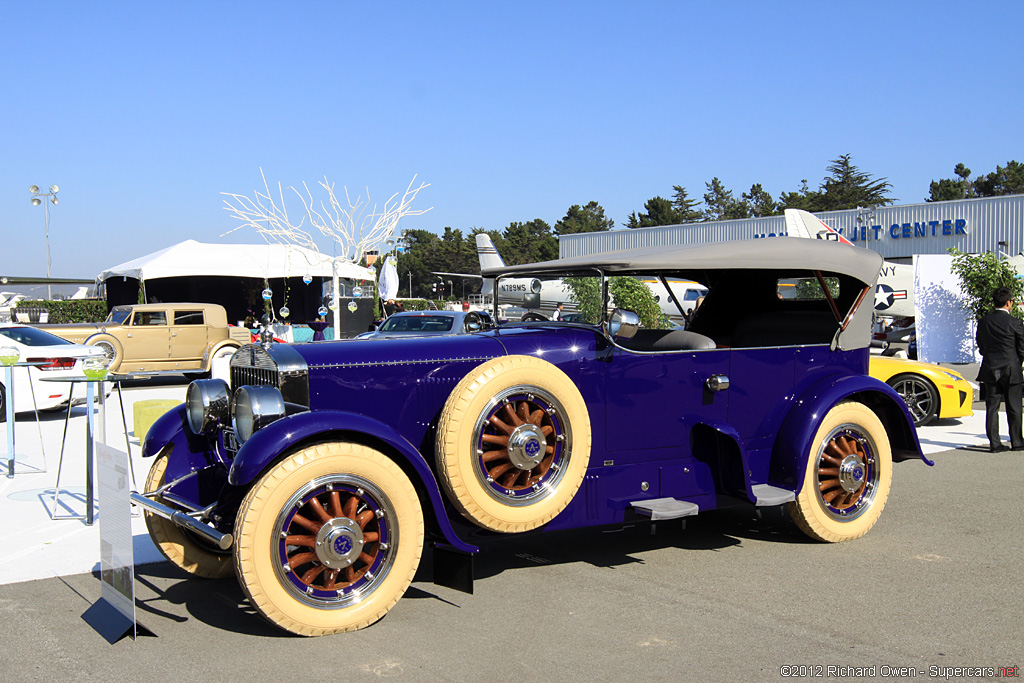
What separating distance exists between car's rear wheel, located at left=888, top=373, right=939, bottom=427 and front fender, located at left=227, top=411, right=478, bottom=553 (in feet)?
26.5

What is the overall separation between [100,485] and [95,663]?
0.95 meters

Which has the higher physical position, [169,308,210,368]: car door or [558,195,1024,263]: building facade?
[558,195,1024,263]: building facade

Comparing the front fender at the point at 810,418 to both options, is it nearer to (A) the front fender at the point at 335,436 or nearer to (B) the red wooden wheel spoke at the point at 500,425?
(B) the red wooden wheel spoke at the point at 500,425

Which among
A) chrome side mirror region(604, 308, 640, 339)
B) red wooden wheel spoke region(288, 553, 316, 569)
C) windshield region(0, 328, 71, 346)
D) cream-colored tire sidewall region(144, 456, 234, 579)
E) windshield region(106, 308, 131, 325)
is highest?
windshield region(106, 308, 131, 325)

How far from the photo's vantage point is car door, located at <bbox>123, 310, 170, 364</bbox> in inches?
643

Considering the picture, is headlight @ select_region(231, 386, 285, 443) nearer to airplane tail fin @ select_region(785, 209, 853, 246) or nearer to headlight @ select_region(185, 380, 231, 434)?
headlight @ select_region(185, 380, 231, 434)

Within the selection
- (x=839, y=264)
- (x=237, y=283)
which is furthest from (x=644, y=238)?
(x=839, y=264)

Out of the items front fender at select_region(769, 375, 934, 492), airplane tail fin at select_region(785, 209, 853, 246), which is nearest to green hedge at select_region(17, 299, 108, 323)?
airplane tail fin at select_region(785, 209, 853, 246)

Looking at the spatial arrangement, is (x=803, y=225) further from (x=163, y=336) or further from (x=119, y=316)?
(x=119, y=316)

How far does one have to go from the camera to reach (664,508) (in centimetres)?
463

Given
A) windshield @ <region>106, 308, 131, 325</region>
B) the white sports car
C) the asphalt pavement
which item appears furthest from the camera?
windshield @ <region>106, 308, 131, 325</region>

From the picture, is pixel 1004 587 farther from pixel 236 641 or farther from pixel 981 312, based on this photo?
pixel 981 312

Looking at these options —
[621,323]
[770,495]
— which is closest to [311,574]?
[621,323]

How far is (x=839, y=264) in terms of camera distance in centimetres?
545
